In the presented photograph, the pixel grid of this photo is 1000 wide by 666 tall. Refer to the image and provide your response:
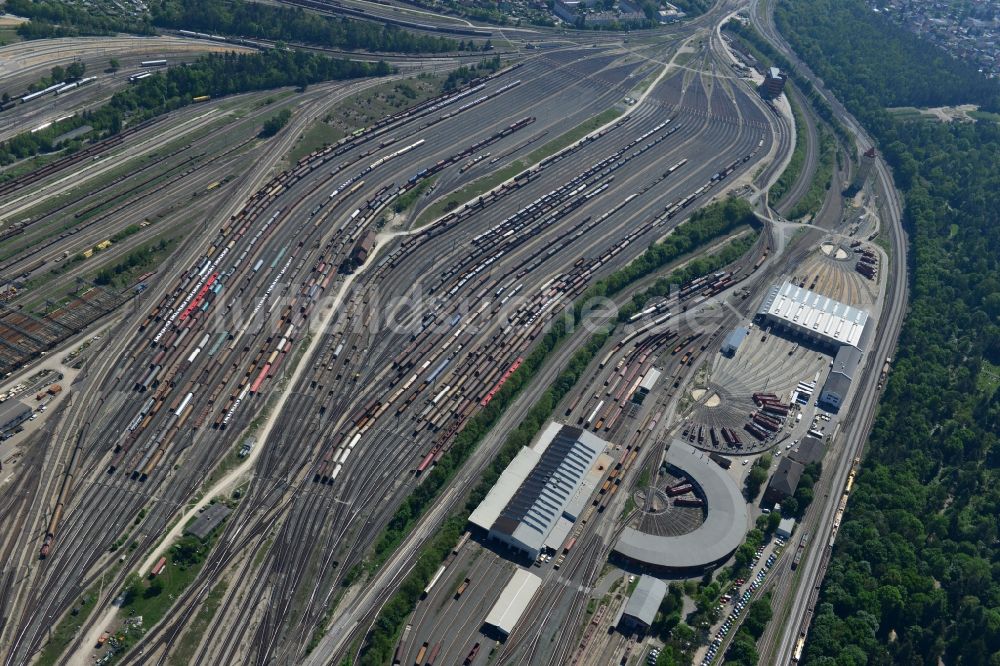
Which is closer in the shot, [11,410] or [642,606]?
[642,606]

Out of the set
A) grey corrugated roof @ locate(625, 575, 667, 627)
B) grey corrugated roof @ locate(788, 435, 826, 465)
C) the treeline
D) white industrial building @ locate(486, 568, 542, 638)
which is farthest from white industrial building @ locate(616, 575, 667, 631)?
grey corrugated roof @ locate(788, 435, 826, 465)

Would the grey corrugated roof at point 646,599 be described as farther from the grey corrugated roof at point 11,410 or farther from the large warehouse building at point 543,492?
the grey corrugated roof at point 11,410

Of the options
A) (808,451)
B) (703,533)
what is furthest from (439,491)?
(808,451)

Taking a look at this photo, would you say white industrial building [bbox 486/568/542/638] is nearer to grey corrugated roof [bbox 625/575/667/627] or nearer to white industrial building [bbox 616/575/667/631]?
white industrial building [bbox 616/575/667/631]

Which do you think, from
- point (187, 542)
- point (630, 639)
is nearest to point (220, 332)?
point (187, 542)

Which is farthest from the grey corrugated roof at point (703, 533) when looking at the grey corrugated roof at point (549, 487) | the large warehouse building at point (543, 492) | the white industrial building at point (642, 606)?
the grey corrugated roof at point (549, 487)

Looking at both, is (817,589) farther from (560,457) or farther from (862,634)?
(560,457)

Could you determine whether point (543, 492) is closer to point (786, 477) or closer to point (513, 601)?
point (513, 601)

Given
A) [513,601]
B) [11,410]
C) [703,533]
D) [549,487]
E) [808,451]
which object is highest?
[808,451]
